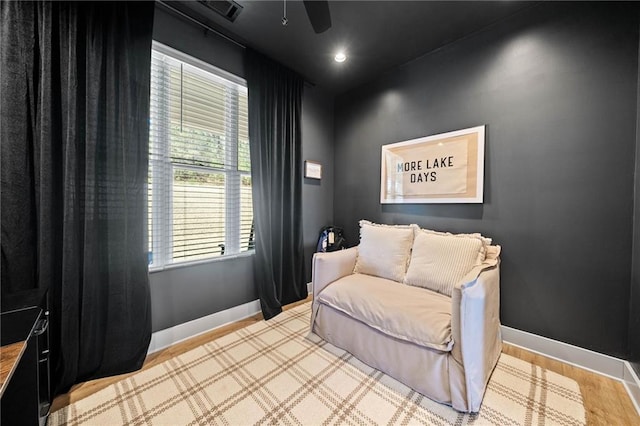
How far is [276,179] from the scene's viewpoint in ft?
8.81

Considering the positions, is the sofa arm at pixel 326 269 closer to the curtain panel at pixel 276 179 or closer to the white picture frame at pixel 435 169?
the curtain panel at pixel 276 179

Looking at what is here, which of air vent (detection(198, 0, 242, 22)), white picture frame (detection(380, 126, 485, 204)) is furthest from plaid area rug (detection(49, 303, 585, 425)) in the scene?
air vent (detection(198, 0, 242, 22))

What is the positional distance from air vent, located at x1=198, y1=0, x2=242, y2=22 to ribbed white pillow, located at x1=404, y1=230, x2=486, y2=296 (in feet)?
8.03

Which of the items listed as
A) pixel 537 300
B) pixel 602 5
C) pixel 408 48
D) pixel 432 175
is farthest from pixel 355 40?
pixel 537 300

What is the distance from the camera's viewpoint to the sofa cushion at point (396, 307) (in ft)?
4.73

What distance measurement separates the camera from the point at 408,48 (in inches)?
95.8

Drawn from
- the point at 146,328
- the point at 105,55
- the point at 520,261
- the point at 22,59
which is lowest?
the point at 146,328

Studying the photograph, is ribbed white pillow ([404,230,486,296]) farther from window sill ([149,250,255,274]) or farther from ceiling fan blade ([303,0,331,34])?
ceiling fan blade ([303,0,331,34])

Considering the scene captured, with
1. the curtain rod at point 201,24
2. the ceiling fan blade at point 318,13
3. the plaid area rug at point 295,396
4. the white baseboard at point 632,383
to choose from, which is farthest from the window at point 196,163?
the white baseboard at point 632,383

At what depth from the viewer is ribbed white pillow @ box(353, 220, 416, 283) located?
217 cm

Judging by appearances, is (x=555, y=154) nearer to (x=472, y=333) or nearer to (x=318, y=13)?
(x=472, y=333)

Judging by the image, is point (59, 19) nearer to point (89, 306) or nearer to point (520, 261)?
point (89, 306)

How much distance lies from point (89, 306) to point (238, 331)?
3.66 feet

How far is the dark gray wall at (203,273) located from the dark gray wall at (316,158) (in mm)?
13
